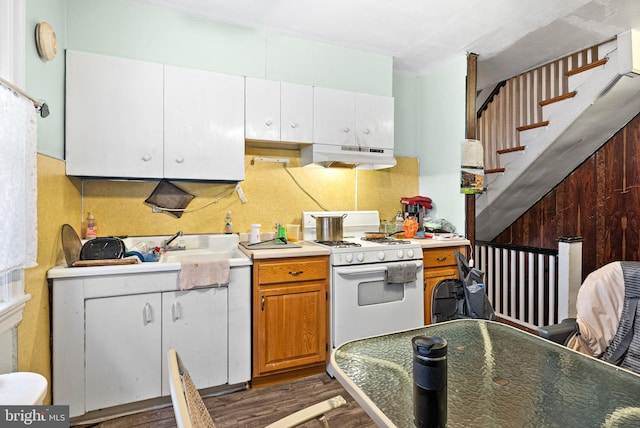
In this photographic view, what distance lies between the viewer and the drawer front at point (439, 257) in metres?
2.76

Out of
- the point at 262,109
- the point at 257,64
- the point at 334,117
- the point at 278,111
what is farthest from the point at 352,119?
the point at 257,64

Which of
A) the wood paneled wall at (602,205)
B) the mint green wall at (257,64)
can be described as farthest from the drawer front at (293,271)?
the wood paneled wall at (602,205)

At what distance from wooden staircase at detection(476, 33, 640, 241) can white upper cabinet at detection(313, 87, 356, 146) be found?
1.82 m

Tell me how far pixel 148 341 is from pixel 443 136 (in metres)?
3.07

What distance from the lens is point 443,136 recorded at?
330 cm

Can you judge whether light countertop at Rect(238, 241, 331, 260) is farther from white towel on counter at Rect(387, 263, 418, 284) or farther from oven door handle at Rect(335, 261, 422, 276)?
white towel on counter at Rect(387, 263, 418, 284)

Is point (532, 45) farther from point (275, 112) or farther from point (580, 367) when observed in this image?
point (580, 367)

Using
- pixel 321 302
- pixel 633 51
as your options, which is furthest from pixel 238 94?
pixel 633 51

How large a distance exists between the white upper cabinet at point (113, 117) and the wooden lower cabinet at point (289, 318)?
3.58ft

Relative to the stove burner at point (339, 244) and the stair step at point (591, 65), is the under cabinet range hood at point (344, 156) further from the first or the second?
the stair step at point (591, 65)

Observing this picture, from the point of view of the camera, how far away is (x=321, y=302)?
2391mm

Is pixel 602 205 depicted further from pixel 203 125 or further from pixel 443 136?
pixel 203 125

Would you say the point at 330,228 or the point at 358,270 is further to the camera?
the point at 330,228

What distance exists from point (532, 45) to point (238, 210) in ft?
9.77
